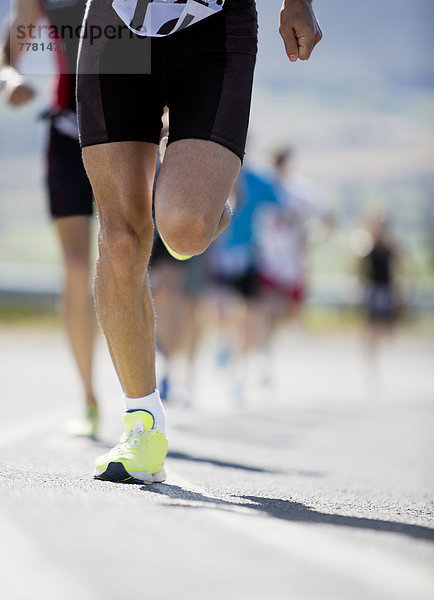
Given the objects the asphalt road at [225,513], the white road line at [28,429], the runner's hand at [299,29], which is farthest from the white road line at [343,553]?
the white road line at [28,429]

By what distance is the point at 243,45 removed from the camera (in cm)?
292

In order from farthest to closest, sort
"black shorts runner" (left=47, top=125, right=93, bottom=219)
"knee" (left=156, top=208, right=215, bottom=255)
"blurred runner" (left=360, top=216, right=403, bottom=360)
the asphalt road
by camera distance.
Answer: "blurred runner" (left=360, top=216, right=403, bottom=360), "black shorts runner" (left=47, top=125, right=93, bottom=219), "knee" (left=156, top=208, right=215, bottom=255), the asphalt road

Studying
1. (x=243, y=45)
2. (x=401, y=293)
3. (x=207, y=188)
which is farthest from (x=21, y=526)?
(x=401, y=293)

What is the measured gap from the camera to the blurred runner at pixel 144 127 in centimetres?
283

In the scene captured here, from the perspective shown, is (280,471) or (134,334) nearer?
(134,334)

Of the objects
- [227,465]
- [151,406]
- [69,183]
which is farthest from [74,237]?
[151,406]

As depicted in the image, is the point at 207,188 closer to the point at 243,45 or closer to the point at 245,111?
the point at 245,111

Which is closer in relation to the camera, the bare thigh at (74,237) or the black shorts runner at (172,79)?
the black shorts runner at (172,79)

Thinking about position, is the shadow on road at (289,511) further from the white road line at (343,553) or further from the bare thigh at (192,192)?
the bare thigh at (192,192)

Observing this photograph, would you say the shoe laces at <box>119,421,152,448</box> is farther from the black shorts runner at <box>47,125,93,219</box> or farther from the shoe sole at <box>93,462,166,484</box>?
the black shorts runner at <box>47,125,93,219</box>

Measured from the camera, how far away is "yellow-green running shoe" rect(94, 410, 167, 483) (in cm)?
276

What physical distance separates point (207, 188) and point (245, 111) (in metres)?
0.31

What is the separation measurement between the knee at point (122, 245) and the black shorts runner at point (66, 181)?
1311mm

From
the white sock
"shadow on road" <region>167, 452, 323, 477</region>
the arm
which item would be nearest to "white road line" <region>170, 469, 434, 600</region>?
the white sock
